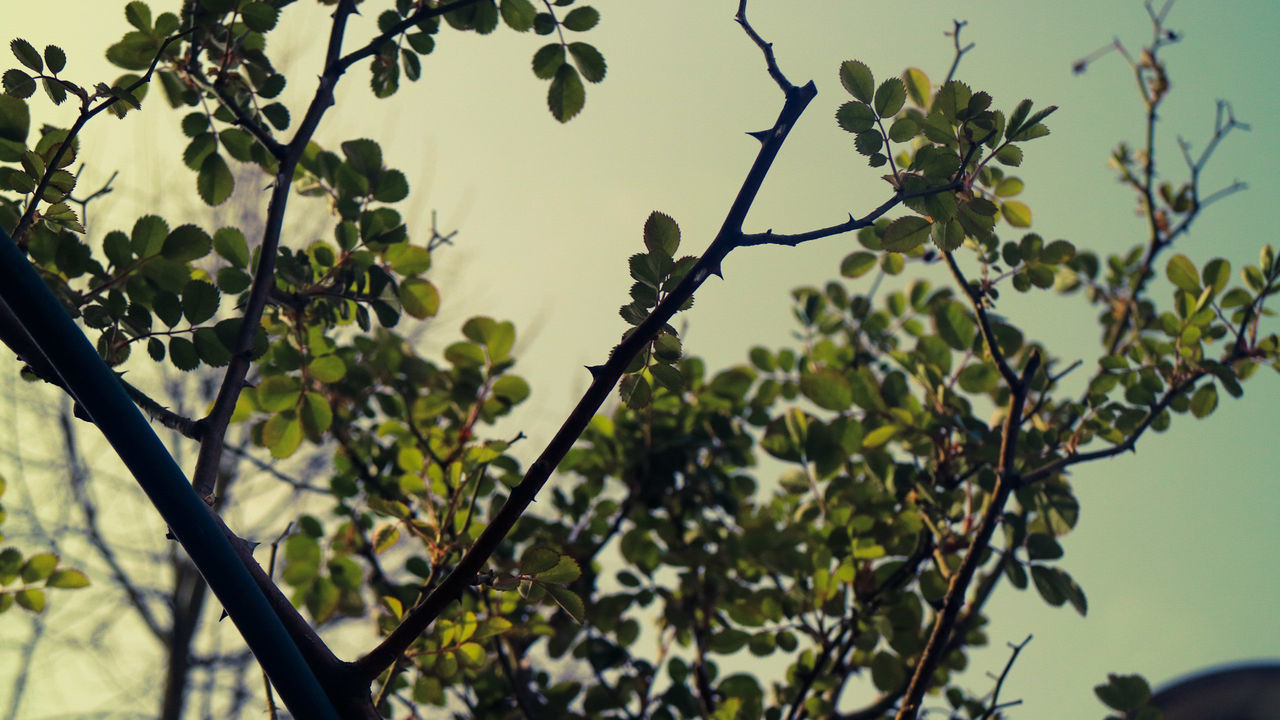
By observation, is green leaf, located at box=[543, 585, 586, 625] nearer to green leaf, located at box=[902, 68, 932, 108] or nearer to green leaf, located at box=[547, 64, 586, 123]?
green leaf, located at box=[547, 64, 586, 123]

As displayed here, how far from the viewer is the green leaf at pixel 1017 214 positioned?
1697 millimetres

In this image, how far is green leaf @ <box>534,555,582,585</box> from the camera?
3.23 ft

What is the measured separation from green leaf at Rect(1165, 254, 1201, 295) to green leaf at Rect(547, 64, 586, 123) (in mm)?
1267

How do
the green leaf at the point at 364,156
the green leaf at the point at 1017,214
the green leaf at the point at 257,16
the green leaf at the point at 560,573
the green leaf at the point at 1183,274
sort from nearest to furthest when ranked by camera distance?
the green leaf at the point at 560,573
the green leaf at the point at 257,16
the green leaf at the point at 364,156
the green leaf at the point at 1017,214
the green leaf at the point at 1183,274

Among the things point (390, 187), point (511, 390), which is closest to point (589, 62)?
point (390, 187)

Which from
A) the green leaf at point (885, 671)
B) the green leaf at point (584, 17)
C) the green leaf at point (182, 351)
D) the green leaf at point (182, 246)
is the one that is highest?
the green leaf at point (584, 17)

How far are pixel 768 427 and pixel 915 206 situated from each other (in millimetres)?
1235

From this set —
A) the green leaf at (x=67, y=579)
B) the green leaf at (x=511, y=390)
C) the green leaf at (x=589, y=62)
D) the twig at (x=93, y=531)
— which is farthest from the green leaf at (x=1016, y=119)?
the twig at (x=93, y=531)

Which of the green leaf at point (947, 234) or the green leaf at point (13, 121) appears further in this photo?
the green leaf at point (13, 121)

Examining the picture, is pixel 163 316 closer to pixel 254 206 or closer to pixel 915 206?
pixel 915 206

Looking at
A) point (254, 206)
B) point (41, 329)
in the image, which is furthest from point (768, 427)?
point (254, 206)

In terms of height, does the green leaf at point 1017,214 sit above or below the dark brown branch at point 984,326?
above

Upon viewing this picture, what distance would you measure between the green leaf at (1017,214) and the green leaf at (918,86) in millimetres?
257

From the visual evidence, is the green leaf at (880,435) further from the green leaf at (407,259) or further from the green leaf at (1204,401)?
the green leaf at (407,259)
